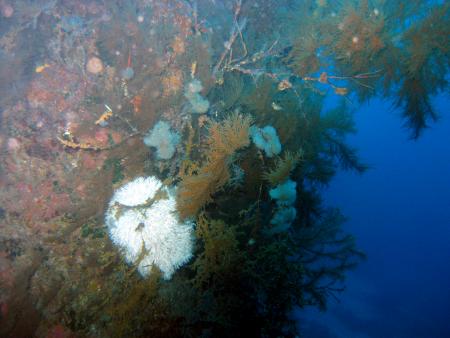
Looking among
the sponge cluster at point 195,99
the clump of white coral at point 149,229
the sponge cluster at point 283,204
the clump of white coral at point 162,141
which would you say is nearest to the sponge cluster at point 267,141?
the sponge cluster at point 283,204

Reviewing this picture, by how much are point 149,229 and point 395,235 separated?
39836 mm

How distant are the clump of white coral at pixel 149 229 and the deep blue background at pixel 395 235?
3958mm

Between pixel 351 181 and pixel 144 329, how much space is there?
150 feet

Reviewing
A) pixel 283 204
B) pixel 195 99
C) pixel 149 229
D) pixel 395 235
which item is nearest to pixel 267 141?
pixel 283 204

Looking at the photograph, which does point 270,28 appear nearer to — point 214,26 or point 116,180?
point 214,26

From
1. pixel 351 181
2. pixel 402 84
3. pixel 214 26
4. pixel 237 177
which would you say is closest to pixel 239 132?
pixel 237 177

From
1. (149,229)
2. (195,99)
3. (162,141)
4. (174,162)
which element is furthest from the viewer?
(195,99)

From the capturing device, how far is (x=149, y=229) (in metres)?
2.89

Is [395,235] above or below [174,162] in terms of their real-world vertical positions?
above

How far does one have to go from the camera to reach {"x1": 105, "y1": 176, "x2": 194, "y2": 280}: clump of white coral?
2.91 metres

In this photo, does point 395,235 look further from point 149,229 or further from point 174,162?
Answer: point 149,229

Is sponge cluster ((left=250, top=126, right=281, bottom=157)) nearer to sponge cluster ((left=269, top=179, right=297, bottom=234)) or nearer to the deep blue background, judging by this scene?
sponge cluster ((left=269, top=179, right=297, bottom=234))

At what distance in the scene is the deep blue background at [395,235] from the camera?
16.7 meters

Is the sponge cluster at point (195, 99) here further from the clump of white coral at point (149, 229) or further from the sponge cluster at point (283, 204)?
the sponge cluster at point (283, 204)
